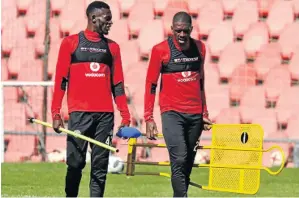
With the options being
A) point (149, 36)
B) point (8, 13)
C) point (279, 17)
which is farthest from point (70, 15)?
point (279, 17)

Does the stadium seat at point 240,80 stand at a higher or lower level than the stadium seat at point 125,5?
lower

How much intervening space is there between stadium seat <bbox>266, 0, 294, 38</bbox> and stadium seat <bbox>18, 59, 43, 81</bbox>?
4.06 meters

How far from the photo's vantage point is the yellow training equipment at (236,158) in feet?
28.5

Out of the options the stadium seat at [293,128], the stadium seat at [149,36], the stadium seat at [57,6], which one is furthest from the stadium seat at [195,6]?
the stadium seat at [293,128]

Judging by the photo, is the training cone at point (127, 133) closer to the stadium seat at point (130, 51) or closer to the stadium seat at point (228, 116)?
the stadium seat at point (228, 116)

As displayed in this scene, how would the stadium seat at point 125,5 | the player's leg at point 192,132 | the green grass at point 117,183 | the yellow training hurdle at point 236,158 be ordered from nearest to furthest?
1. the player's leg at point 192,132
2. the yellow training hurdle at point 236,158
3. the green grass at point 117,183
4. the stadium seat at point 125,5

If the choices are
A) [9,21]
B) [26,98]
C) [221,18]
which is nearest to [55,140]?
[26,98]

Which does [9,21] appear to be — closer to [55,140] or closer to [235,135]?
[55,140]

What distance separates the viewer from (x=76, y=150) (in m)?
7.41

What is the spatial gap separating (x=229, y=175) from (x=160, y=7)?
27.7ft

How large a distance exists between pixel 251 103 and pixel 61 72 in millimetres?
9722

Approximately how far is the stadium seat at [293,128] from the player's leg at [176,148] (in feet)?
28.3

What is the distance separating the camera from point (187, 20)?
25.4 ft

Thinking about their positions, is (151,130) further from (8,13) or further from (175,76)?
(8,13)
